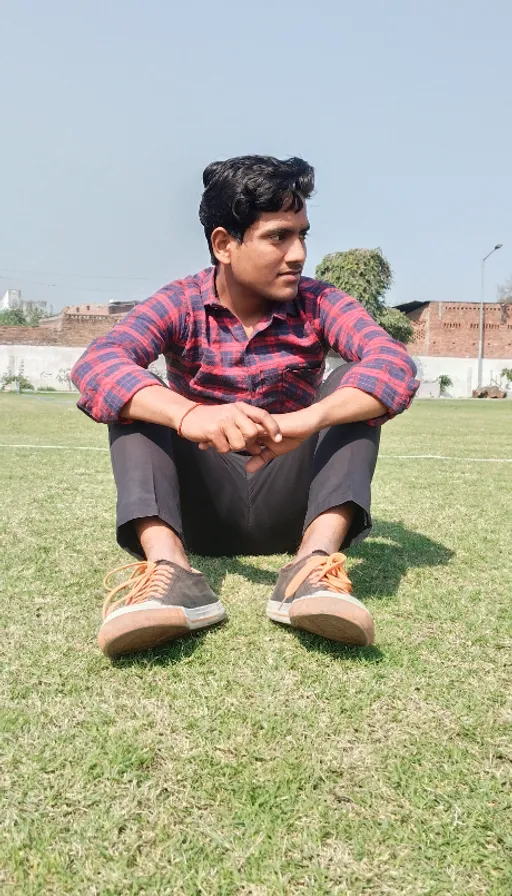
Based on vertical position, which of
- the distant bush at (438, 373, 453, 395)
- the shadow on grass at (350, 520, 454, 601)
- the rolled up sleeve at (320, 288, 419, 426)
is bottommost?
the distant bush at (438, 373, 453, 395)

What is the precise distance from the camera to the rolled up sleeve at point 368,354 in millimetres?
2023

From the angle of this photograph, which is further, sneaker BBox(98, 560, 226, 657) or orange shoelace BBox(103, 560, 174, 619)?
orange shoelace BBox(103, 560, 174, 619)

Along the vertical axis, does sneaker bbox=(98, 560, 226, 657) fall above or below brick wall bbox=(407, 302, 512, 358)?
below

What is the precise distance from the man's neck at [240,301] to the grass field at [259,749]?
2.70 ft

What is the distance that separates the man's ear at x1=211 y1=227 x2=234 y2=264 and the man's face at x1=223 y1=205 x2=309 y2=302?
0.9 inches

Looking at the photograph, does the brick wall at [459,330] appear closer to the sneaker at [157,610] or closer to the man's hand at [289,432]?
the man's hand at [289,432]

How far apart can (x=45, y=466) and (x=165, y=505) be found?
4057mm

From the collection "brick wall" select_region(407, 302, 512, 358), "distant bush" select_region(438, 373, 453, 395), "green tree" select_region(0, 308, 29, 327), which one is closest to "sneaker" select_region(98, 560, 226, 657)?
"distant bush" select_region(438, 373, 453, 395)

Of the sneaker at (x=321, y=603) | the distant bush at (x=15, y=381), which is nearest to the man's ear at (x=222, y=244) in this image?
the sneaker at (x=321, y=603)

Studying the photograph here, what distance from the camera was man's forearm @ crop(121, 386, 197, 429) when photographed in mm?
1921

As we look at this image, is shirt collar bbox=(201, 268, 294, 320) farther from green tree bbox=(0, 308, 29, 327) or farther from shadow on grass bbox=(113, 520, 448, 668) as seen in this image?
green tree bbox=(0, 308, 29, 327)

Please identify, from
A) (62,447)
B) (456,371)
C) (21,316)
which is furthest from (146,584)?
(21,316)

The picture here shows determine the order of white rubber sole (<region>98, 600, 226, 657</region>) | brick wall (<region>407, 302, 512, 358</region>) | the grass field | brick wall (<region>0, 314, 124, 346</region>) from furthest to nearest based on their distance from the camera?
1. brick wall (<region>407, 302, 512, 358</region>)
2. brick wall (<region>0, 314, 124, 346</region>)
3. white rubber sole (<region>98, 600, 226, 657</region>)
4. the grass field

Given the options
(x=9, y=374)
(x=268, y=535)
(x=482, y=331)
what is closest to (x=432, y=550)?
(x=268, y=535)
